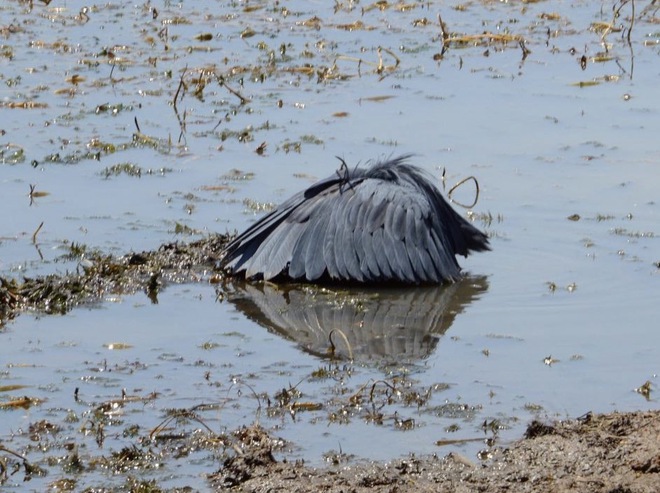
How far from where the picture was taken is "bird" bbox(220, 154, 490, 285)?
8031 mm

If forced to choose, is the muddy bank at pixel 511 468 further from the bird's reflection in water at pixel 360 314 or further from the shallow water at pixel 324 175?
the bird's reflection in water at pixel 360 314

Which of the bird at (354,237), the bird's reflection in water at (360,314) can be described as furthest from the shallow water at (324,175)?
the bird at (354,237)

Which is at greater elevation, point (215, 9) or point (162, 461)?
point (215, 9)

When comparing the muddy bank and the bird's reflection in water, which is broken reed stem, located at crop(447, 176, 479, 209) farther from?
the muddy bank

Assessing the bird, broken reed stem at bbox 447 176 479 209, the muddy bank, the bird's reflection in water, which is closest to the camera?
the muddy bank

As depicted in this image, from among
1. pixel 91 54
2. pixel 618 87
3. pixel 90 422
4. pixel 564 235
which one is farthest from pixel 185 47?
pixel 90 422

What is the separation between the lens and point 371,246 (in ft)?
26.4

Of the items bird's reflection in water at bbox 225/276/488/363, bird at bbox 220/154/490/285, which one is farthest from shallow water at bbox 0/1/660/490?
bird at bbox 220/154/490/285

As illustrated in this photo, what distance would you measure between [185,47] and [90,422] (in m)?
8.92

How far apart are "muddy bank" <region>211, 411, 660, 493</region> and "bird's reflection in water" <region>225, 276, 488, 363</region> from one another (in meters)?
1.43

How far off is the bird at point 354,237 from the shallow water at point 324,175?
20 cm

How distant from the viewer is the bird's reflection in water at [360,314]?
7102mm

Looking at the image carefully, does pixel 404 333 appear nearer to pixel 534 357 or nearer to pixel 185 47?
pixel 534 357

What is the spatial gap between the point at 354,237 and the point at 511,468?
2903 mm
